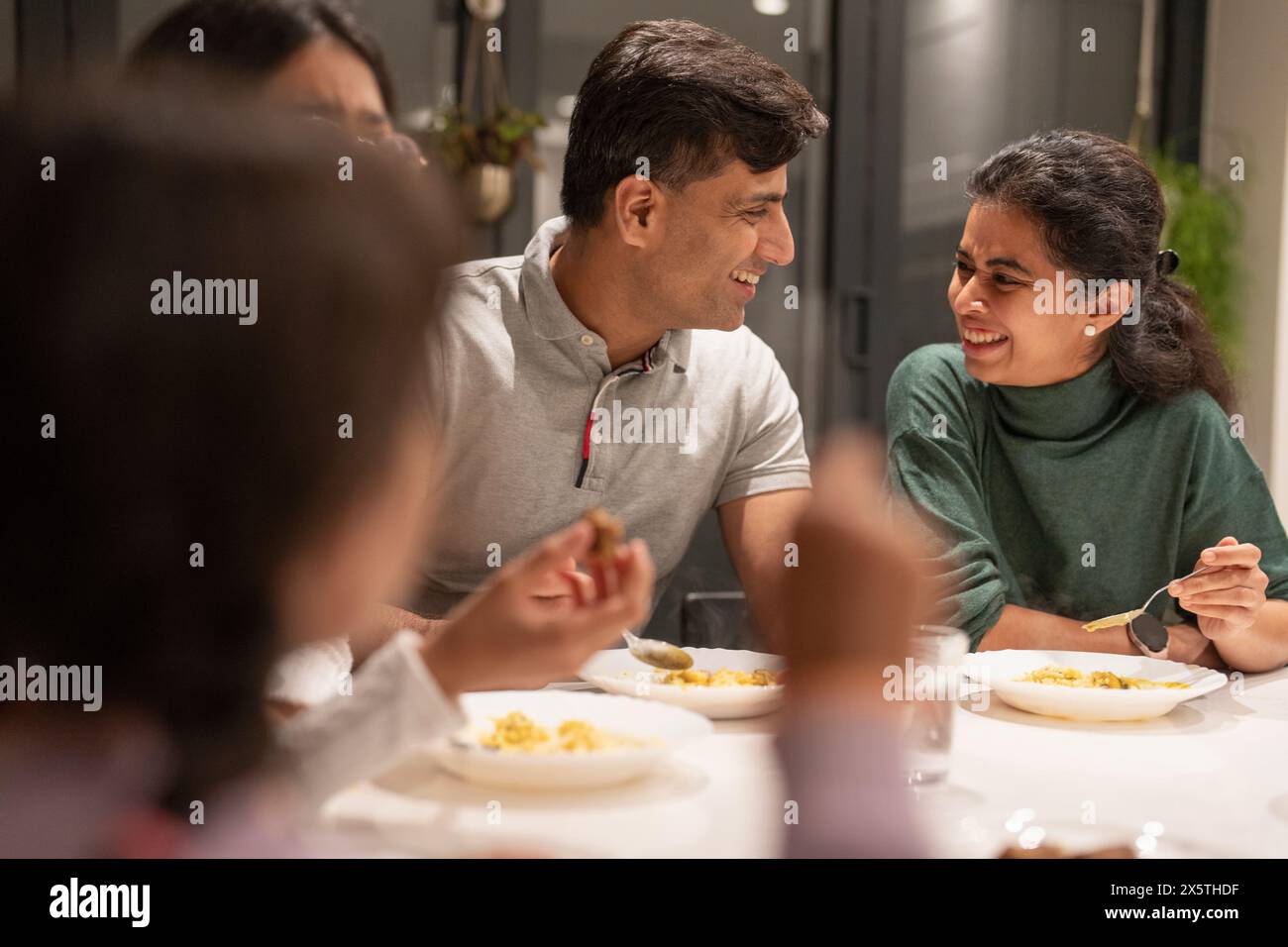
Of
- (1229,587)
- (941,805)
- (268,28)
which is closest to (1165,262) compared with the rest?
(1229,587)

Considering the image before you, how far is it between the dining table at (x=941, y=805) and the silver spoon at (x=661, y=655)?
15 centimetres

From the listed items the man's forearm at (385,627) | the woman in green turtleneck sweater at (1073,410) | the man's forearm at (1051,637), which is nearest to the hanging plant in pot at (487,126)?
the woman in green turtleneck sweater at (1073,410)

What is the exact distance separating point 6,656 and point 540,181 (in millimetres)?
2137

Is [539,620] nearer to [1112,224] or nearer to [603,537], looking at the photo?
[603,537]

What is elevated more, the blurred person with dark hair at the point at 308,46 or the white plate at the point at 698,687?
the blurred person with dark hair at the point at 308,46

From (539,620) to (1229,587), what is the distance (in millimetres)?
983

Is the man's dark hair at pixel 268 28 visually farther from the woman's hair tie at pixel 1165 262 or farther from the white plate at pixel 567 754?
the woman's hair tie at pixel 1165 262

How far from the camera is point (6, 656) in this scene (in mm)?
589

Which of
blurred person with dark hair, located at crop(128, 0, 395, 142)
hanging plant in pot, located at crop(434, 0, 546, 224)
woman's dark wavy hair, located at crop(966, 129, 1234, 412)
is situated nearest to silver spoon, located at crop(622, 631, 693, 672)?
blurred person with dark hair, located at crop(128, 0, 395, 142)

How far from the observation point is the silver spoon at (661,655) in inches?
48.6

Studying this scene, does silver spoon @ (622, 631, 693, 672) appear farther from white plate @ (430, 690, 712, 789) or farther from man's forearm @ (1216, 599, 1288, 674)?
man's forearm @ (1216, 599, 1288, 674)

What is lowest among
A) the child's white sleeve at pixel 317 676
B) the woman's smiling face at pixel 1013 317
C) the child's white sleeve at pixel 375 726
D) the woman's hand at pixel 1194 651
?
the woman's hand at pixel 1194 651
